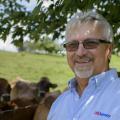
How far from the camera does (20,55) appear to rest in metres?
28.5

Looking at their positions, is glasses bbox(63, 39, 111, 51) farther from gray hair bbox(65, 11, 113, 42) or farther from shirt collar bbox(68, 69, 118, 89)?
shirt collar bbox(68, 69, 118, 89)

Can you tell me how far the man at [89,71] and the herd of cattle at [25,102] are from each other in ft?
8.26

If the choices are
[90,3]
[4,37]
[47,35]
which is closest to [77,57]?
[90,3]

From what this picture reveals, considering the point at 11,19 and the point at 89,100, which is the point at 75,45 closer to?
the point at 89,100

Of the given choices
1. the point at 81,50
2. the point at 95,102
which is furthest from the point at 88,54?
the point at 95,102

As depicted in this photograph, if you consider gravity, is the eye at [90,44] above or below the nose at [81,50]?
above

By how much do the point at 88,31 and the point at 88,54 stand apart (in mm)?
171

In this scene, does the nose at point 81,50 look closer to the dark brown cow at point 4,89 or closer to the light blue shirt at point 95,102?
the light blue shirt at point 95,102

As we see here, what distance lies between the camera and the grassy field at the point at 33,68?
68.7 feet

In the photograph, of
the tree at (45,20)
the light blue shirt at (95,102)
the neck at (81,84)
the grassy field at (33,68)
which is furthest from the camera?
the grassy field at (33,68)

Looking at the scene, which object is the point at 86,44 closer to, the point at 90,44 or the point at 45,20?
the point at 90,44

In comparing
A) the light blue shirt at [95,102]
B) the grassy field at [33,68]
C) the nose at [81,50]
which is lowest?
the grassy field at [33,68]

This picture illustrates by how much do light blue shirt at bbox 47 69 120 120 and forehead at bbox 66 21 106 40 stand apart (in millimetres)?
273

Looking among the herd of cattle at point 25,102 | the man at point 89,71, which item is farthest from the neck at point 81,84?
the herd of cattle at point 25,102
